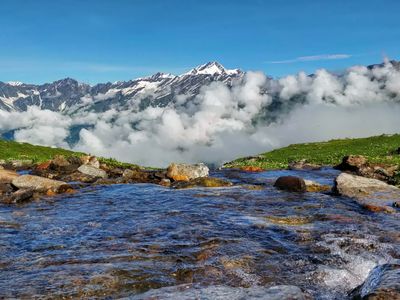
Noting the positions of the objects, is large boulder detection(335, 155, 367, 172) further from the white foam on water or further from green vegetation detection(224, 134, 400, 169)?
the white foam on water

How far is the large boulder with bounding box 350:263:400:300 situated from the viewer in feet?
27.1

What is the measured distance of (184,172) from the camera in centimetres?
4334

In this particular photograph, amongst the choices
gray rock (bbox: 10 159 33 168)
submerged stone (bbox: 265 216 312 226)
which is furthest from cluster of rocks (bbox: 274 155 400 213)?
gray rock (bbox: 10 159 33 168)

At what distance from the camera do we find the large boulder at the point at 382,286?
827cm

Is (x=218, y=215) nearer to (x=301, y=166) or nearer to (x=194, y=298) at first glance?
(x=194, y=298)

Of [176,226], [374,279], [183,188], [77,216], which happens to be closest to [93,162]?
[183,188]

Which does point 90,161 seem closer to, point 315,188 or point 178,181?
point 178,181

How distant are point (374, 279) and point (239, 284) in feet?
13.2

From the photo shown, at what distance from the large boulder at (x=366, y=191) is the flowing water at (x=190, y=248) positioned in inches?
72.6

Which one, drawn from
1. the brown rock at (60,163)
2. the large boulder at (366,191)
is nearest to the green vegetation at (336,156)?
the large boulder at (366,191)

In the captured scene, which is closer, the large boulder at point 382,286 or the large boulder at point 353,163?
the large boulder at point 382,286

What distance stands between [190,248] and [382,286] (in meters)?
8.60

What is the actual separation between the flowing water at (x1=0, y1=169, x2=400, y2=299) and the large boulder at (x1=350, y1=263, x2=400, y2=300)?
149 cm

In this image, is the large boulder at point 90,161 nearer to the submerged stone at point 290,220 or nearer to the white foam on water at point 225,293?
the submerged stone at point 290,220
